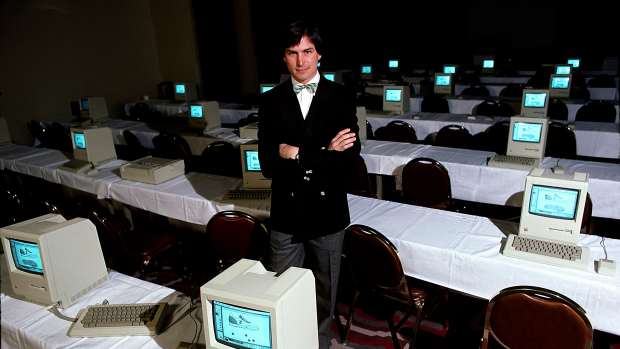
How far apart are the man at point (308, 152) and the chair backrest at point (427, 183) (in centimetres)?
168

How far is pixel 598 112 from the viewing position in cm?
627

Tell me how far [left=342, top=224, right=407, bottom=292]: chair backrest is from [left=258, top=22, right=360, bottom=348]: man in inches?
9.6

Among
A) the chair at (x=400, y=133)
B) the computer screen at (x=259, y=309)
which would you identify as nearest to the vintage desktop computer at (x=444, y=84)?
the chair at (x=400, y=133)

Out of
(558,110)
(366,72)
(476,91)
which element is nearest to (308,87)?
(558,110)

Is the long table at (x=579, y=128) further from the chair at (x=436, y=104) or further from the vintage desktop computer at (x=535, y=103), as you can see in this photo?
the chair at (x=436, y=104)

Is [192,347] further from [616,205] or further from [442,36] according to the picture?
[442,36]

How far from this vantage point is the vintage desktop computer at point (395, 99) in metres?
6.32

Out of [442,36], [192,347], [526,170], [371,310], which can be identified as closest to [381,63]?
[442,36]

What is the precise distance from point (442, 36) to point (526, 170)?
1102 cm

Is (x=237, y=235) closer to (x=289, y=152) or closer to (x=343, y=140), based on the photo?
(x=289, y=152)

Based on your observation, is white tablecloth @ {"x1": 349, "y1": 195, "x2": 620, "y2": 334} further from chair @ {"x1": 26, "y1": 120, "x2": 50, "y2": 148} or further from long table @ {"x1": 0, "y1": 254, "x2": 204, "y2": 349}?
chair @ {"x1": 26, "y1": 120, "x2": 50, "y2": 148}

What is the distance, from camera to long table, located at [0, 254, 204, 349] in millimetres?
1789

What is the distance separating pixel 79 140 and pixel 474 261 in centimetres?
381

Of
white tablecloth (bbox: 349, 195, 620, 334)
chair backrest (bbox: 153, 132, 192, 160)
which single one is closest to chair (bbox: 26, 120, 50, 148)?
chair backrest (bbox: 153, 132, 192, 160)
